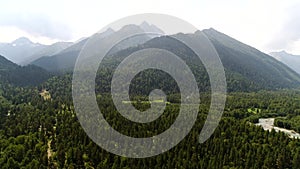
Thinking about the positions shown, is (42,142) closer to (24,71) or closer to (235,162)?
(235,162)

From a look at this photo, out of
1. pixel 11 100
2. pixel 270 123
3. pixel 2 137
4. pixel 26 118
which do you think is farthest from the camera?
pixel 11 100

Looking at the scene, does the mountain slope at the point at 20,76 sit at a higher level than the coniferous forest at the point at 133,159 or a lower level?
higher

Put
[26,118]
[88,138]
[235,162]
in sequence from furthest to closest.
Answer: [26,118]
[88,138]
[235,162]

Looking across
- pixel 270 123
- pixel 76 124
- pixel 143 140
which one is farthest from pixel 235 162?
pixel 270 123

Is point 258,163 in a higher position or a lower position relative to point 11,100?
lower

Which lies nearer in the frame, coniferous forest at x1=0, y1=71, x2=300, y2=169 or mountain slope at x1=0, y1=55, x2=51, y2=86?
coniferous forest at x1=0, y1=71, x2=300, y2=169

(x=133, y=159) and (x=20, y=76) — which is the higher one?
(x=20, y=76)

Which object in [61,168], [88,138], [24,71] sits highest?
[24,71]

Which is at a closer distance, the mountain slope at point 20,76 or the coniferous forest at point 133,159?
the coniferous forest at point 133,159

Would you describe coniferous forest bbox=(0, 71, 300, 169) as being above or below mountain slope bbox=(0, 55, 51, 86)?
below

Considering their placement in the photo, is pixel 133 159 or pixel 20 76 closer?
pixel 133 159

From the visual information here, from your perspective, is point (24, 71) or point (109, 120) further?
point (24, 71)
